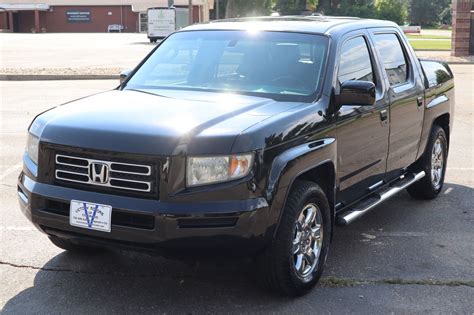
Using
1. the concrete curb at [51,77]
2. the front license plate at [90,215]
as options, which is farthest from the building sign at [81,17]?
the front license plate at [90,215]

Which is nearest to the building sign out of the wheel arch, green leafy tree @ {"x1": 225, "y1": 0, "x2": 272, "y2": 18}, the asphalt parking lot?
green leafy tree @ {"x1": 225, "y1": 0, "x2": 272, "y2": 18}

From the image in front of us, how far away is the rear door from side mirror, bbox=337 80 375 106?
1020 mm

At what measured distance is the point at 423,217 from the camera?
6207mm

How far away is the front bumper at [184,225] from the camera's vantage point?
11.8ft

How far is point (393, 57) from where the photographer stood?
5980 mm

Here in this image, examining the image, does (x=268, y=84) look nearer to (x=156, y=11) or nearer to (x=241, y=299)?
(x=241, y=299)

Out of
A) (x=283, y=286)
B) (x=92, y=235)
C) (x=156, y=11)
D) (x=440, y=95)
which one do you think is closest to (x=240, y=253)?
(x=283, y=286)

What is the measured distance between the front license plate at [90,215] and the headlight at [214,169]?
53 centimetres

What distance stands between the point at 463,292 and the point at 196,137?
7.24ft

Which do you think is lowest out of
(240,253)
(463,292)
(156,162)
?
(463,292)

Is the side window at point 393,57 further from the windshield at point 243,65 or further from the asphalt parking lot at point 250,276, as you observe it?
the asphalt parking lot at point 250,276

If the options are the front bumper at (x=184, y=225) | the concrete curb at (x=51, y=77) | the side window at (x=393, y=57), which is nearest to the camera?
the front bumper at (x=184, y=225)

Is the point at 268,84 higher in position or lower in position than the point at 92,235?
higher

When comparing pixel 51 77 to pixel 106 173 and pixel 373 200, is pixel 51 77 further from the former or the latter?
pixel 106 173
